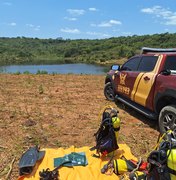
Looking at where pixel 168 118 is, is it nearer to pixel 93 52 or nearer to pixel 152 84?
pixel 152 84

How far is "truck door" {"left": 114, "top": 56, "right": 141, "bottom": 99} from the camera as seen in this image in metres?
7.38

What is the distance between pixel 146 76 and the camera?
6.52 m

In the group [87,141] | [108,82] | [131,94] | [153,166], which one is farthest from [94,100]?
[153,166]

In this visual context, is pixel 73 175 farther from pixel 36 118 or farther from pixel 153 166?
pixel 36 118

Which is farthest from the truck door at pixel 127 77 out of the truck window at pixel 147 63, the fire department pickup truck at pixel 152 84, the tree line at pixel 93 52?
the tree line at pixel 93 52

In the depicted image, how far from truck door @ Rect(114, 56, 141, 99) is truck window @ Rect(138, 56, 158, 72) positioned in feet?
0.60

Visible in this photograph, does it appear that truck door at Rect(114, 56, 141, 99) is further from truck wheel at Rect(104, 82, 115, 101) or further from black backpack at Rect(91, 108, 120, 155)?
black backpack at Rect(91, 108, 120, 155)

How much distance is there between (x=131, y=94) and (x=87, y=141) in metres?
2.09

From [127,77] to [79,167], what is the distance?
3.70 meters

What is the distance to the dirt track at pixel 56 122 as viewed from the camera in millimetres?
5590

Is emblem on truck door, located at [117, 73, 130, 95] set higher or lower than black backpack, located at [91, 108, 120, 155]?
higher

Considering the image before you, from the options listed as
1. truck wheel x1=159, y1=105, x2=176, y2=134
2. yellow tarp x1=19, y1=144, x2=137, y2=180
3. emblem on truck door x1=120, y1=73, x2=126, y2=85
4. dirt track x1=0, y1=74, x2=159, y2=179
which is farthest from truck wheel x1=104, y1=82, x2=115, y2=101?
yellow tarp x1=19, y1=144, x2=137, y2=180

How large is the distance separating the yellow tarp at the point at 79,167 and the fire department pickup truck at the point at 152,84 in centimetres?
123

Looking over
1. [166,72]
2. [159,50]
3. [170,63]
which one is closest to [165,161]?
[166,72]
